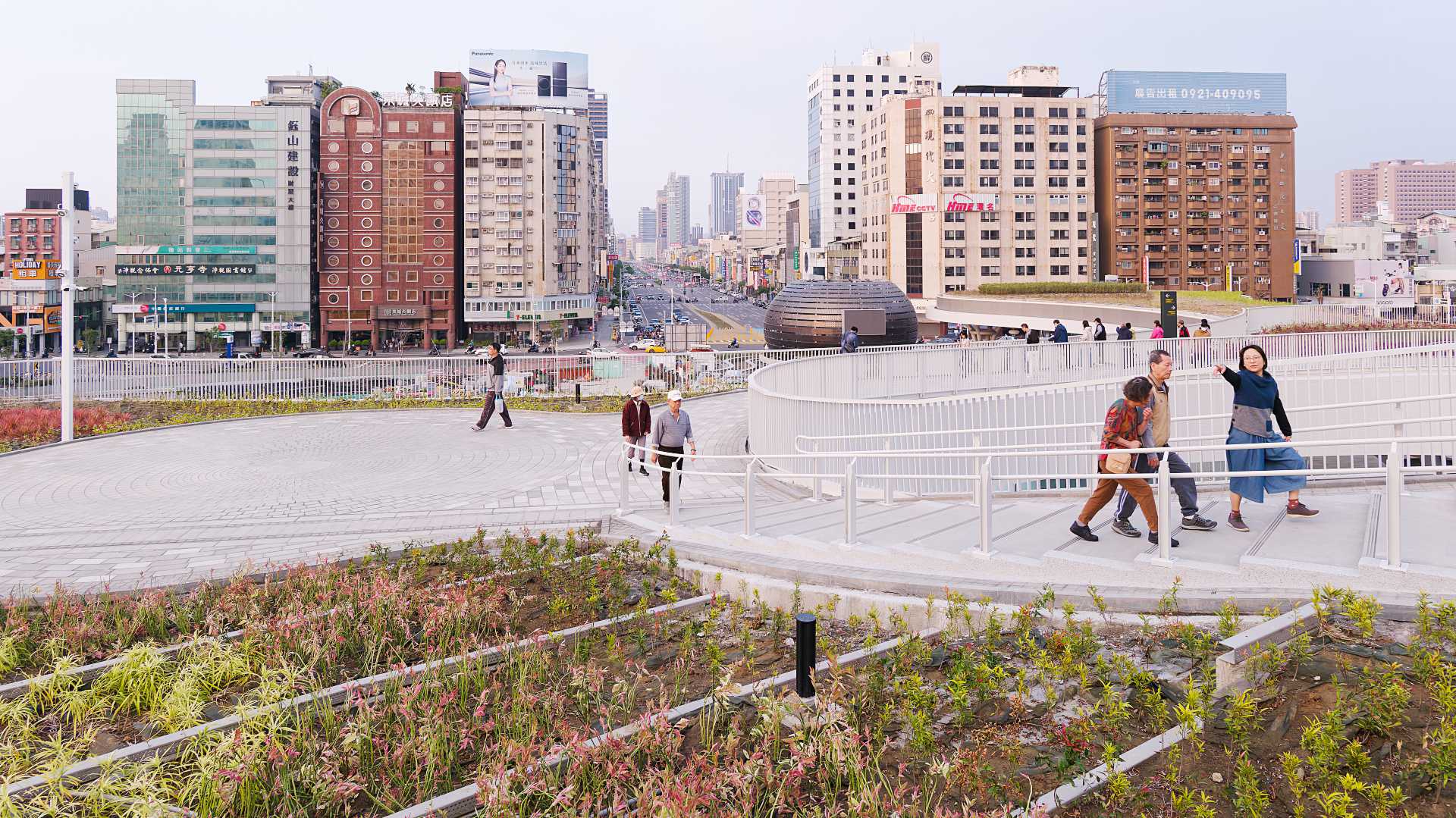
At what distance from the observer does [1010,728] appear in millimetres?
5656

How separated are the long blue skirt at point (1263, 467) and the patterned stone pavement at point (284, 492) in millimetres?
7122

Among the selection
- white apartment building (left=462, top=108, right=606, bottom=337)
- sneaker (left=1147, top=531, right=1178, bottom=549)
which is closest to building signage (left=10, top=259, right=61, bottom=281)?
sneaker (left=1147, top=531, right=1178, bottom=549)

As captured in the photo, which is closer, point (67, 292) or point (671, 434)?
point (671, 434)

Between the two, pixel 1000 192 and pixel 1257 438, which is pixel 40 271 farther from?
pixel 1000 192

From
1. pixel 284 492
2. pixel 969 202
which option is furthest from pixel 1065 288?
pixel 284 492

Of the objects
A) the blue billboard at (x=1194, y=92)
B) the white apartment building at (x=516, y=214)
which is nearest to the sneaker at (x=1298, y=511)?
the white apartment building at (x=516, y=214)

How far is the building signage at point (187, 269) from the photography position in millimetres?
106250

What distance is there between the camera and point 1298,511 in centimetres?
896

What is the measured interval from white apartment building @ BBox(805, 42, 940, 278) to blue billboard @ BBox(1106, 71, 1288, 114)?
43729 mm

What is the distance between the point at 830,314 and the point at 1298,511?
93.1ft

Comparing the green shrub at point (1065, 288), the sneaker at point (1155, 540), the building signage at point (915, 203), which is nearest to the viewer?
the sneaker at point (1155, 540)

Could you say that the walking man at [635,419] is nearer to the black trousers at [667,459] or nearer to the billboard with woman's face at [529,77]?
the black trousers at [667,459]

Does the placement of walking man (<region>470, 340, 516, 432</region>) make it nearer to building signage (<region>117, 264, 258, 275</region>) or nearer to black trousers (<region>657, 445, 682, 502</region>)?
black trousers (<region>657, 445, 682, 502</region>)

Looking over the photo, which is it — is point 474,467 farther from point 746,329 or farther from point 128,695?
point 746,329
